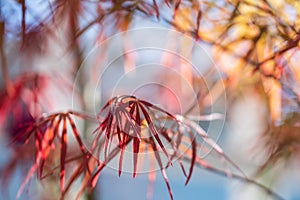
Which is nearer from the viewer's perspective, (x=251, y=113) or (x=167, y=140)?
(x=167, y=140)

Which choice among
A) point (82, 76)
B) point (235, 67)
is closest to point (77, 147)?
point (82, 76)

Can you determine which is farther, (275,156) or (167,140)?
(275,156)

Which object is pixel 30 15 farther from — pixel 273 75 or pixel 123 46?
pixel 273 75

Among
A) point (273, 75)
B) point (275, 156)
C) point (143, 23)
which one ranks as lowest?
point (275, 156)

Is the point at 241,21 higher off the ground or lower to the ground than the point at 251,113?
higher

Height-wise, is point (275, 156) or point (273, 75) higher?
point (273, 75)

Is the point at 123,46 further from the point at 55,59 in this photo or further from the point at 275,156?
the point at 275,156

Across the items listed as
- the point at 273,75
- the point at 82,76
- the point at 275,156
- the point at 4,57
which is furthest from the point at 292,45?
the point at 4,57
